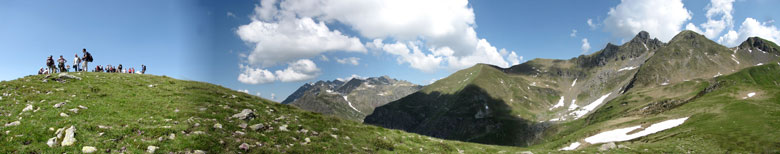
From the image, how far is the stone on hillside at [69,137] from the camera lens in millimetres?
14834

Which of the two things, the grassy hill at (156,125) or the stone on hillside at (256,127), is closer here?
the grassy hill at (156,125)

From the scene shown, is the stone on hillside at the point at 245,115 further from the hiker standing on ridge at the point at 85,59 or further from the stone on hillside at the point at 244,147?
the hiker standing on ridge at the point at 85,59

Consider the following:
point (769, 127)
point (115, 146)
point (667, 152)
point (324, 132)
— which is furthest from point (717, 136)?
point (115, 146)

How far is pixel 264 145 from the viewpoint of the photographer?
18891 millimetres

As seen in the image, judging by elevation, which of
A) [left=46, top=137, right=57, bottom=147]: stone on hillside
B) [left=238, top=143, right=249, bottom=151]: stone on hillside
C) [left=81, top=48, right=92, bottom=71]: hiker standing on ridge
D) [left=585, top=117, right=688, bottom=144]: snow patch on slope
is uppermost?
[left=81, top=48, right=92, bottom=71]: hiker standing on ridge

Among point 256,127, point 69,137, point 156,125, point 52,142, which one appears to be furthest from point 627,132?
point 52,142

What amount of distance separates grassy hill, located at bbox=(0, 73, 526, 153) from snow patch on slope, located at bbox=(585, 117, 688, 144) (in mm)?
105164

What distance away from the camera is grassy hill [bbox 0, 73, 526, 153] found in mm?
15906

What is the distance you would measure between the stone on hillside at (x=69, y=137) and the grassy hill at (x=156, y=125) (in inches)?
7.8

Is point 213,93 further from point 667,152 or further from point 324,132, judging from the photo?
point 667,152

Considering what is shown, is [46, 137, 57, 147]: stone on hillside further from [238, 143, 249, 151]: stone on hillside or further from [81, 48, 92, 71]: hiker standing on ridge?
[81, 48, 92, 71]: hiker standing on ridge

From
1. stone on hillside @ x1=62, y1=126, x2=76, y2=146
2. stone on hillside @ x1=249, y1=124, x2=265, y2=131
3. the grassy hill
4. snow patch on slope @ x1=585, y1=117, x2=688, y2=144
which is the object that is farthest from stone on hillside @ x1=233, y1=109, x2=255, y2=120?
snow patch on slope @ x1=585, y1=117, x2=688, y2=144

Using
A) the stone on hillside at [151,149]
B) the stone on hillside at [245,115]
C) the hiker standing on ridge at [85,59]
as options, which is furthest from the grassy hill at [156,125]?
the hiker standing on ridge at [85,59]

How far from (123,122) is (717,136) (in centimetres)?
8808
